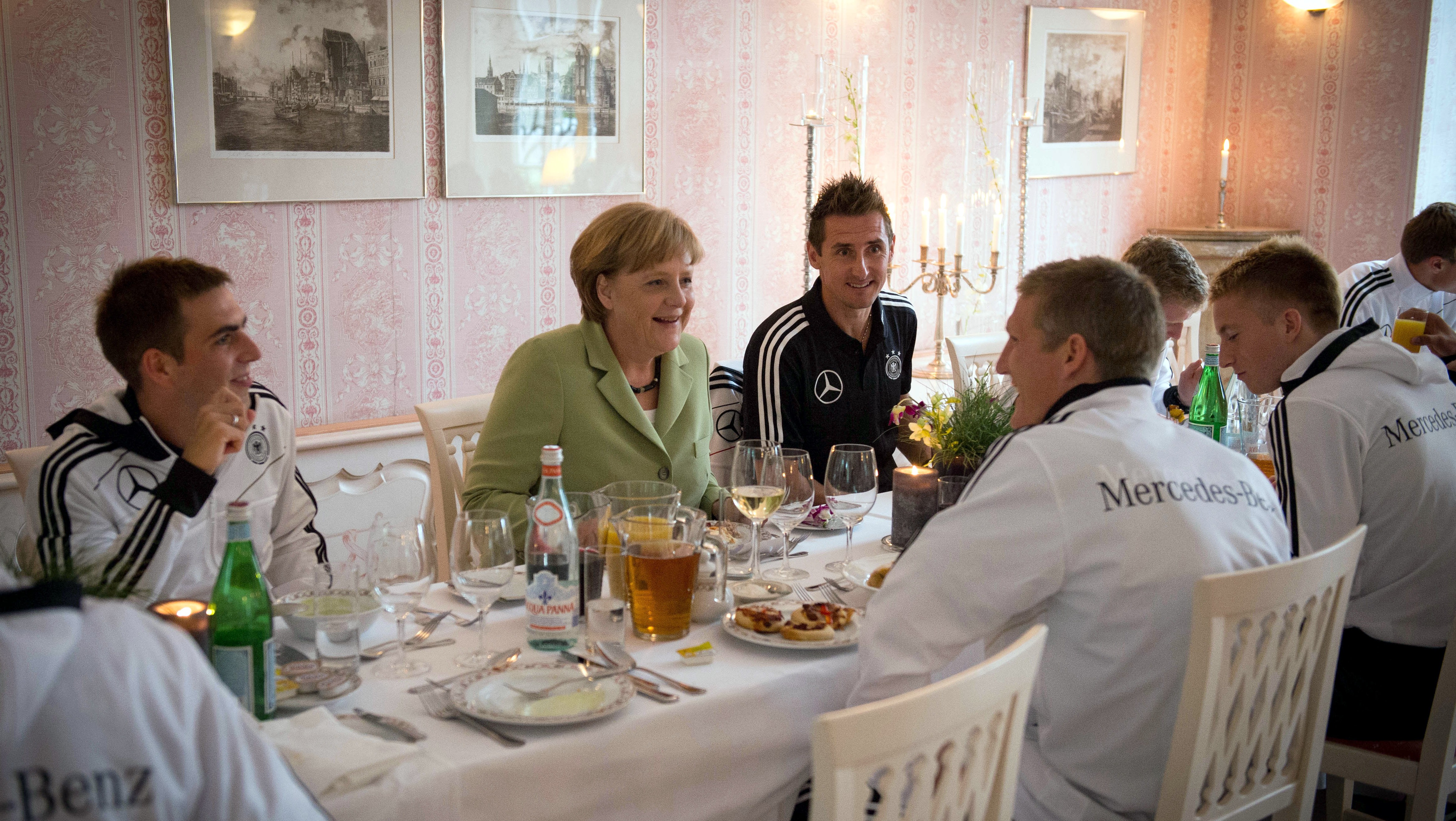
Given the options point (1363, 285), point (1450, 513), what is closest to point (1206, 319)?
point (1363, 285)

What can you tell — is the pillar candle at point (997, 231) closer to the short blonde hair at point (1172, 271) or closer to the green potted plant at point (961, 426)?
the short blonde hair at point (1172, 271)

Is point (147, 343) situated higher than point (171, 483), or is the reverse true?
point (147, 343)

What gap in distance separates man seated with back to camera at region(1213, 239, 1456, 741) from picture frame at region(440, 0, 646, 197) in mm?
2396

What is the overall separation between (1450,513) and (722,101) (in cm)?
286

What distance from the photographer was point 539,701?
1.44 m

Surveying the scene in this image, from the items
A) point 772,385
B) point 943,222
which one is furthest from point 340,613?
point 943,222

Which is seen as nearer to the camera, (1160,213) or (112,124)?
(112,124)

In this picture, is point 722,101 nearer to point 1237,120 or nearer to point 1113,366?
point 1113,366

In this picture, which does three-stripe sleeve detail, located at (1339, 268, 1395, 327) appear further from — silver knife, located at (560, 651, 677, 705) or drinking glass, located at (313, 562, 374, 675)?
drinking glass, located at (313, 562, 374, 675)

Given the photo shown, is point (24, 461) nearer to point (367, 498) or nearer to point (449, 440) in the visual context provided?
point (449, 440)

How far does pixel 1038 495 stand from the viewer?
1526mm

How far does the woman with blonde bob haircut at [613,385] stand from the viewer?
7.93 feet

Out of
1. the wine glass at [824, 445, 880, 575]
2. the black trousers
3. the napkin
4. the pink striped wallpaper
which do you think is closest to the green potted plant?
the wine glass at [824, 445, 880, 575]

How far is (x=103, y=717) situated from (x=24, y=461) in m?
1.53
